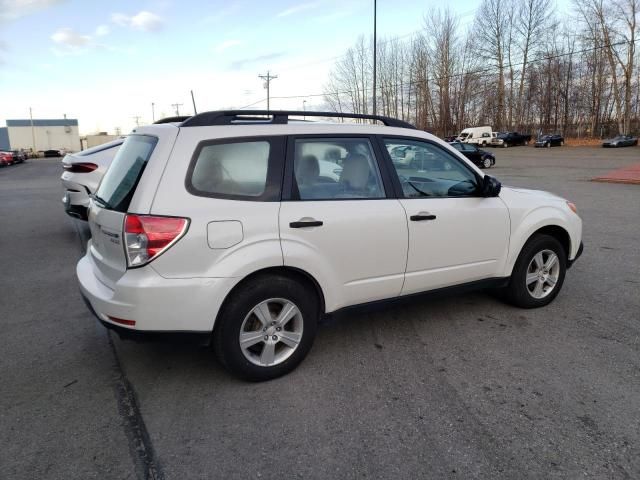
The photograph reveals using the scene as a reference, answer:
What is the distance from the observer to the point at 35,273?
6113 millimetres

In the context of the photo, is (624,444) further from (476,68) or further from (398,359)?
(476,68)

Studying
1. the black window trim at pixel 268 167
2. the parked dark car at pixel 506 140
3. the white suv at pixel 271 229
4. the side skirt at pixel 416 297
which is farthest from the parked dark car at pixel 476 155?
the parked dark car at pixel 506 140

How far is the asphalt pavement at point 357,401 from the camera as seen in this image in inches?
97.3

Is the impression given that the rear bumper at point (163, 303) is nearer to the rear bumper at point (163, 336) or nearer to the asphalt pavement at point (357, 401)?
the rear bumper at point (163, 336)

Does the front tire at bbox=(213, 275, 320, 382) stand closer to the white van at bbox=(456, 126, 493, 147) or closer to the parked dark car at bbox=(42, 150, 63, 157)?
the white van at bbox=(456, 126, 493, 147)

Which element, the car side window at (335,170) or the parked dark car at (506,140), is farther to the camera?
the parked dark car at (506,140)

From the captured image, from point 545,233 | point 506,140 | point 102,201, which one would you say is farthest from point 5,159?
point 506,140

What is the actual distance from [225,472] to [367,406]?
0.95 meters

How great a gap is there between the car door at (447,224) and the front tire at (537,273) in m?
0.28

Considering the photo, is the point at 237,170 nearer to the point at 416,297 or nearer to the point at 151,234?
the point at 151,234

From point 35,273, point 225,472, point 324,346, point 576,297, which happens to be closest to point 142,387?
point 225,472

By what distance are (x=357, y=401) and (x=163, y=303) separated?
1.33 m

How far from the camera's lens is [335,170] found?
3.56m

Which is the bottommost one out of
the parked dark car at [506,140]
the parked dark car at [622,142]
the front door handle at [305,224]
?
the front door handle at [305,224]
